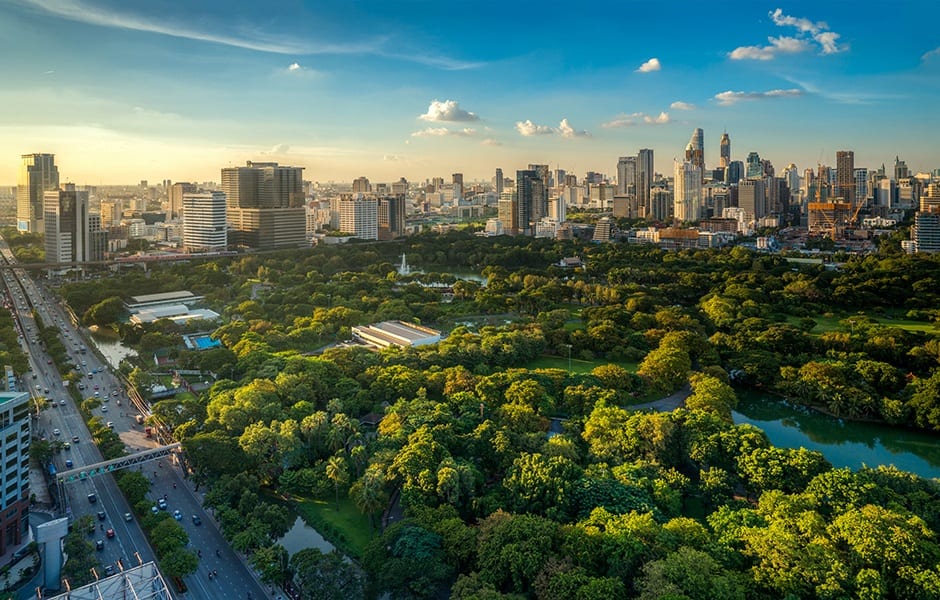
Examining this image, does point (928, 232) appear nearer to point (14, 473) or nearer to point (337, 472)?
point (337, 472)

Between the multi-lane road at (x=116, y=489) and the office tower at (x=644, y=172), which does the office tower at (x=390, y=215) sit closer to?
the multi-lane road at (x=116, y=489)

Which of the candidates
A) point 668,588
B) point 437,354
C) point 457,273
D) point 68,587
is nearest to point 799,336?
point 437,354

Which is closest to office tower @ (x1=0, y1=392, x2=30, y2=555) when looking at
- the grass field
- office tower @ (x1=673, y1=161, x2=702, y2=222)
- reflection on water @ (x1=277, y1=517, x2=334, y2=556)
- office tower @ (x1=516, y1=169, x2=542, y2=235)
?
reflection on water @ (x1=277, y1=517, x2=334, y2=556)

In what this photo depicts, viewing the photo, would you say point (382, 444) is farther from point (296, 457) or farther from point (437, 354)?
point (437, 354)

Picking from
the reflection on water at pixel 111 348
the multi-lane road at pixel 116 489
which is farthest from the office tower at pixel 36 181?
the multi-lane road at pixel 116 489

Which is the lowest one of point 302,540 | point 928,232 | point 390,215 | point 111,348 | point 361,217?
point 302,540

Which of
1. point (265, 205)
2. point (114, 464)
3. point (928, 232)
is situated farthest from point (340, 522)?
point (928, 232)

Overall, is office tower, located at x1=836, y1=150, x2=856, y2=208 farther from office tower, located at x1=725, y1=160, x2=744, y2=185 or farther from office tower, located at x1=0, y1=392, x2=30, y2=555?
office tower, located at x1=0, y1=392, x2=30, y2=555
